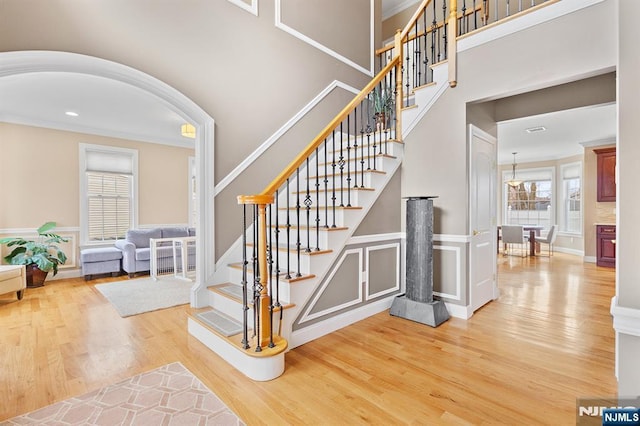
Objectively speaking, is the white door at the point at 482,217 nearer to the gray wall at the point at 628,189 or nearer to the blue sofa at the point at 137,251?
the gray wall at the point at 628,189

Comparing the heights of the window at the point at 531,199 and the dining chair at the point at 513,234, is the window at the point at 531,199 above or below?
above

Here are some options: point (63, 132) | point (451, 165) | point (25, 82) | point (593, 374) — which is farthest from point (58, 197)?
point (593, 374)

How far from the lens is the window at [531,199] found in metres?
8.84

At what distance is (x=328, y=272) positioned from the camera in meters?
2.87

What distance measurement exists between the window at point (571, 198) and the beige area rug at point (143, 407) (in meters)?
9.65

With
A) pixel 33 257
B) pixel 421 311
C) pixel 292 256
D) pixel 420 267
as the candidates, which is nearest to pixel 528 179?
pixel 420 267

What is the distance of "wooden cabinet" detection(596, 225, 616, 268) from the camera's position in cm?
632

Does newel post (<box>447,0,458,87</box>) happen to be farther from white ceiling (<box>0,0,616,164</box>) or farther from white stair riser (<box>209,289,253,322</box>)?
white stair riser (<box>209,289,253,322</box>)

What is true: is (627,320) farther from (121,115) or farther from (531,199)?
(531,199)

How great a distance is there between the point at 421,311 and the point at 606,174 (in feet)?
21.2

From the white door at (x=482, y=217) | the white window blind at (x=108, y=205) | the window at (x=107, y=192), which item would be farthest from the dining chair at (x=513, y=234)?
the white window blind at (x=108, y=205)

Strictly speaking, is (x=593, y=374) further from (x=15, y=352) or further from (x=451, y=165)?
(x=15, y=352)

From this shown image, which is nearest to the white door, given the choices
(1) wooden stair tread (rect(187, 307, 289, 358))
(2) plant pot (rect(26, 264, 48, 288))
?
(1) wooden stair tread (rect(187, 307, 289, 358))

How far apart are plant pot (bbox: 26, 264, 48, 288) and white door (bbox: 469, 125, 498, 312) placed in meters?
6.25
